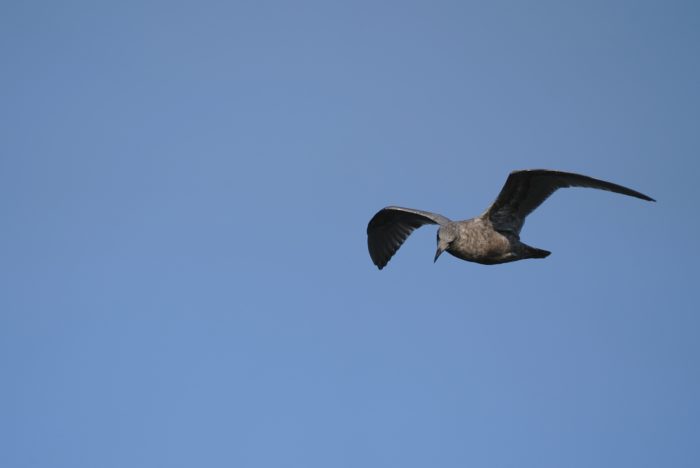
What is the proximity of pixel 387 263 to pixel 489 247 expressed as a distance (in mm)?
5520

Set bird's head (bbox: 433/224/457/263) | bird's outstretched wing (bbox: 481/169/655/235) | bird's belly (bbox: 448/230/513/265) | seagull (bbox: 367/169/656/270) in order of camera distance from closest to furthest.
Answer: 1. bird's outstretched wing (bbox: 481/169/655/235)
2. seagull (bbox: 367/169/656/270)
3. bird's head (bbox: 433/224/457/263)
4. bird's belly (bbox: 448/230/513/265)

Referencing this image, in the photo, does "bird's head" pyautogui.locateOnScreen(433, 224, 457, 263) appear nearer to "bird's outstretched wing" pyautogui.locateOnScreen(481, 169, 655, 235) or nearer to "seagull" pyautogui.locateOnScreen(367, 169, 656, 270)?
"seagull" pyautogui.locateOnScreen(367, 169, 656, 270)

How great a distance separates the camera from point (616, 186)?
1650cm

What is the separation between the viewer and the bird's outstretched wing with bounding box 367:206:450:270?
23875 millimetres

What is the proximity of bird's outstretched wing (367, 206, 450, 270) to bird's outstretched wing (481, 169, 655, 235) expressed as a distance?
14.1ft

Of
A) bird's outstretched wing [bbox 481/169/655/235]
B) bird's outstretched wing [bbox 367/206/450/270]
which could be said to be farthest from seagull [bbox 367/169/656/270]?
bird's outstretched wing [bbox 367/206/450/270]

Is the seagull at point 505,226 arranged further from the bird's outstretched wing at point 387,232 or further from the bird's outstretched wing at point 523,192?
the bird's outstretched wing at point 387,232

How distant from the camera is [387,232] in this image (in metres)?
24.4

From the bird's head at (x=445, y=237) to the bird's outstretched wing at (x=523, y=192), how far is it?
97cm

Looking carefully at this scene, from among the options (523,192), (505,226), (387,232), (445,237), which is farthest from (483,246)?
(387,232)

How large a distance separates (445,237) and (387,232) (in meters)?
5.51

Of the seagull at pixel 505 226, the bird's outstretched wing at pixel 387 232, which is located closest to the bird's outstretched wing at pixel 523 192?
the seagull at pixel 505 226

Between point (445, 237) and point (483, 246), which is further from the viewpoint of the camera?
point (483, 246)

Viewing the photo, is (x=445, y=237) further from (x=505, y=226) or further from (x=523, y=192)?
(x=523, y=192)
